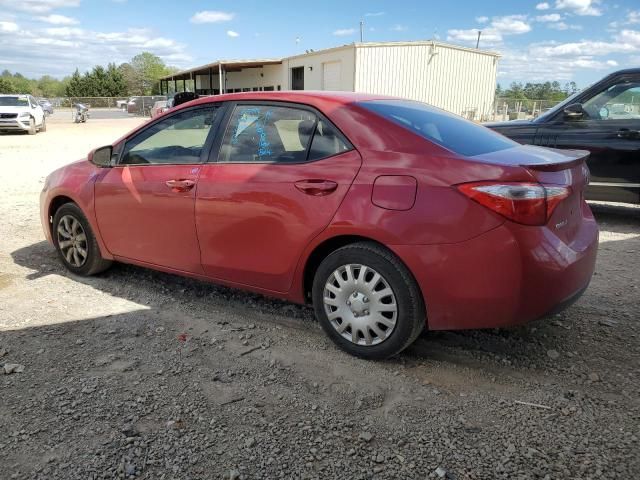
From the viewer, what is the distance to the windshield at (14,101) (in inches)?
949

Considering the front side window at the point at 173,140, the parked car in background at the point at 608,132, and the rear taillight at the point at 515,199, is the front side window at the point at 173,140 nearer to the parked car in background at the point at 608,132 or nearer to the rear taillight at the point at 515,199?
the rear taillight at the point at 515,199

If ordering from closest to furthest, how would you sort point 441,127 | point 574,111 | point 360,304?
1. point 360,304
2. point 441,127
3. point 574,111

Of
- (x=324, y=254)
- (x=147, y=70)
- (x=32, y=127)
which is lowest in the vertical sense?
(x=324, y=254)

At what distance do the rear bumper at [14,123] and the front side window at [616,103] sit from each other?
76.4 ft

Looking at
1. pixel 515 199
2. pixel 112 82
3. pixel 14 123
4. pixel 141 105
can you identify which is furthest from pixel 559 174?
pixel 112 82

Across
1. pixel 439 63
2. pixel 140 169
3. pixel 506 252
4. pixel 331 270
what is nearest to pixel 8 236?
pixel 140 169

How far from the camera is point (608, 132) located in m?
6.73

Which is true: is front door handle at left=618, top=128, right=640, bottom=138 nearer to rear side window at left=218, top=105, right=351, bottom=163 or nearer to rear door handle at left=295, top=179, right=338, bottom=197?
rear side window at left=218, top=105, right=351, bottom=163

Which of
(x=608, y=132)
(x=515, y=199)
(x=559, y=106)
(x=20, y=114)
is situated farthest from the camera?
(x=20, y=114)

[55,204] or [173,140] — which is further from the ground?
[173,140]

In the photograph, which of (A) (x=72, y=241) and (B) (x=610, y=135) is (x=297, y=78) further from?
(A) (x=72, y=241)

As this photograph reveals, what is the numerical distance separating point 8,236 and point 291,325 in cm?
432

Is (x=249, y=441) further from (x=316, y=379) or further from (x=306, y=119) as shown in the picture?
(x=306, y=119)

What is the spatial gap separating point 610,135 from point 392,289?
5024mm
